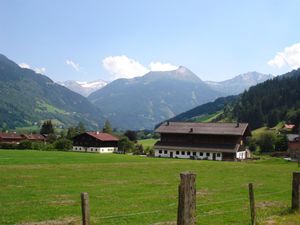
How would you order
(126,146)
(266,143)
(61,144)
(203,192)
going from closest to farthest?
(203,192) < (61,144) < (266,143) < (126,146)

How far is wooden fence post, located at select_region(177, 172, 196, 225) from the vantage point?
1087 centimetres

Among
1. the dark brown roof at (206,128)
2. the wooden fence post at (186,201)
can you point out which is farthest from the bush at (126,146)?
the wooden fence post at (186,201)

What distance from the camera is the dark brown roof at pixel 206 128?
339 feet

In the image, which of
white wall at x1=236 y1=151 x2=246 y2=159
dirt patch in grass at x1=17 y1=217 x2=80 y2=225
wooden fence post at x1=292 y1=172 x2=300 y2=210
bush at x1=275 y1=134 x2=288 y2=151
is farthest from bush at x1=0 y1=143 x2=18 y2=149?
wooden fence post at x1=292 y1=172 x2=300 y2=210

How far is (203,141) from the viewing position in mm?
105938

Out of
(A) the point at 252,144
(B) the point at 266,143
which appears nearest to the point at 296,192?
(B) the point at 266,143

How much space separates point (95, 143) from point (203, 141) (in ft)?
156

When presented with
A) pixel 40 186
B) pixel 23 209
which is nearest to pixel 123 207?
pixel 23 209

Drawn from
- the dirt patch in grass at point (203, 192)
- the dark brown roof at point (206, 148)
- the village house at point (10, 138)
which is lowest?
the dirt patch in grass at point (203, 192)

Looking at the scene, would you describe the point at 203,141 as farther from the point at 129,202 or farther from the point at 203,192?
the point at 129,202

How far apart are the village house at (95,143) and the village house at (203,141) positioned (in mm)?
34819

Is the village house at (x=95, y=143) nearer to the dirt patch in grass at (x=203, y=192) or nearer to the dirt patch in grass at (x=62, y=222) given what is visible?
the dirt patch in grass at (x=203, y=192)

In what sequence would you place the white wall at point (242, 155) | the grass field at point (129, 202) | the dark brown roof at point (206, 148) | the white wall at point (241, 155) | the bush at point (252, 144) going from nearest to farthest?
the grass field at point (129, 202) → the dark brown roof at point (206, 148) → the white wall at point (241, 155) → the white wall at point (242, 155) → the bush at point (252, 144)

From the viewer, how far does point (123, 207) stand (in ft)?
72.4
